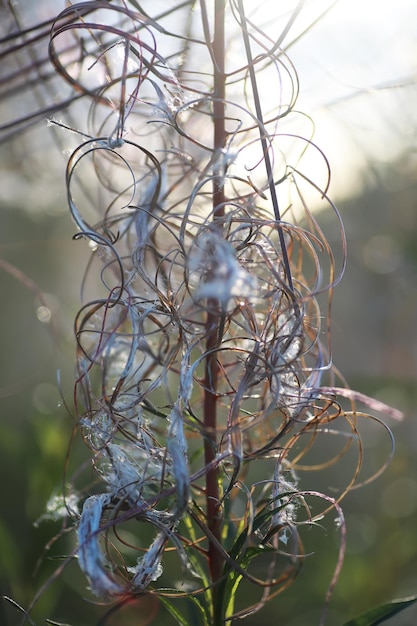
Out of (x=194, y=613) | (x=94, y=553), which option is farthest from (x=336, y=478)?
(x=94, y=553)

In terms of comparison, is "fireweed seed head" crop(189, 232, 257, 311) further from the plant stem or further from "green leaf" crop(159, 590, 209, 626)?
"green leaf" crop(159, 590, 209, 626)

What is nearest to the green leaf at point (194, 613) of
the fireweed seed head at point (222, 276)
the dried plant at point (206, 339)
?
the dried plant at point (206, 339)

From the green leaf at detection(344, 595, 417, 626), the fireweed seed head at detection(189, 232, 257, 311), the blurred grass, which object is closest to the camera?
the fireweed seed head at detection(189, 232, 257, 311)

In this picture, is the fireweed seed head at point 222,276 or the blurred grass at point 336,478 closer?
the fireweed seed head at point 222,276

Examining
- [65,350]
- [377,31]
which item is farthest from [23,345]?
[377,31]

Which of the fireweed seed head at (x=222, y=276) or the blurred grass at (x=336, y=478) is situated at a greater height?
the fireweed seed head at (x=222, y=276)

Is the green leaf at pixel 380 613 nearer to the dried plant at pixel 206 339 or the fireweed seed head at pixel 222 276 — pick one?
the dried plant at pixel 206 339

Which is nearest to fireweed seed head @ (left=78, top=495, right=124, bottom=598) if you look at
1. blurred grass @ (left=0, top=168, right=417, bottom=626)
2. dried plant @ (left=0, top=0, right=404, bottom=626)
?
dried plant @ (left=0, top=0, right=404, bottom=626)

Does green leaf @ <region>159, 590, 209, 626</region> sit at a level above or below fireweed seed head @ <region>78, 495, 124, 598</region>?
below

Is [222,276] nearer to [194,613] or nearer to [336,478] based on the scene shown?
[194,613]
